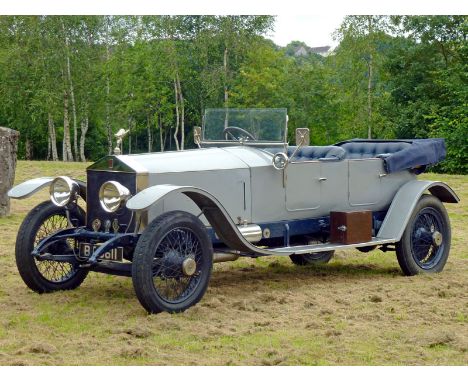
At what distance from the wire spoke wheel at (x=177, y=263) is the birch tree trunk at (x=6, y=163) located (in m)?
6.18

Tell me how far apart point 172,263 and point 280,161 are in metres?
1.52

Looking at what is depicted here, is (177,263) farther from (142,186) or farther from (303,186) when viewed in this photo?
(303,186)

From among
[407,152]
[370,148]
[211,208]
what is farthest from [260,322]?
[370,148]

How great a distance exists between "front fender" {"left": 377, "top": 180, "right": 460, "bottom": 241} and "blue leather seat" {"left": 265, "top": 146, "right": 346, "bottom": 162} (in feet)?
2.34

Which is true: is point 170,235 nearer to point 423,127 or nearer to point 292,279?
point 292,279

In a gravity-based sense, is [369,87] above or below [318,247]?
above

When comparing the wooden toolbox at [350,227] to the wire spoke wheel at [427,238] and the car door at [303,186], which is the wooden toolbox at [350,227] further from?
the wire spoke wheel at [427,238]

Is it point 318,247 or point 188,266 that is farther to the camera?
point 318,247

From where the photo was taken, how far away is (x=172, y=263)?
230 inches

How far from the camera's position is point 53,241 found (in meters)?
6.37

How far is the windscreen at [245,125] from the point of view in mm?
7273

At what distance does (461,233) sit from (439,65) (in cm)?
2157

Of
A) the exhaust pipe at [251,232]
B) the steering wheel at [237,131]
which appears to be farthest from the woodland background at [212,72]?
the exhaust pipe at [251,232]
